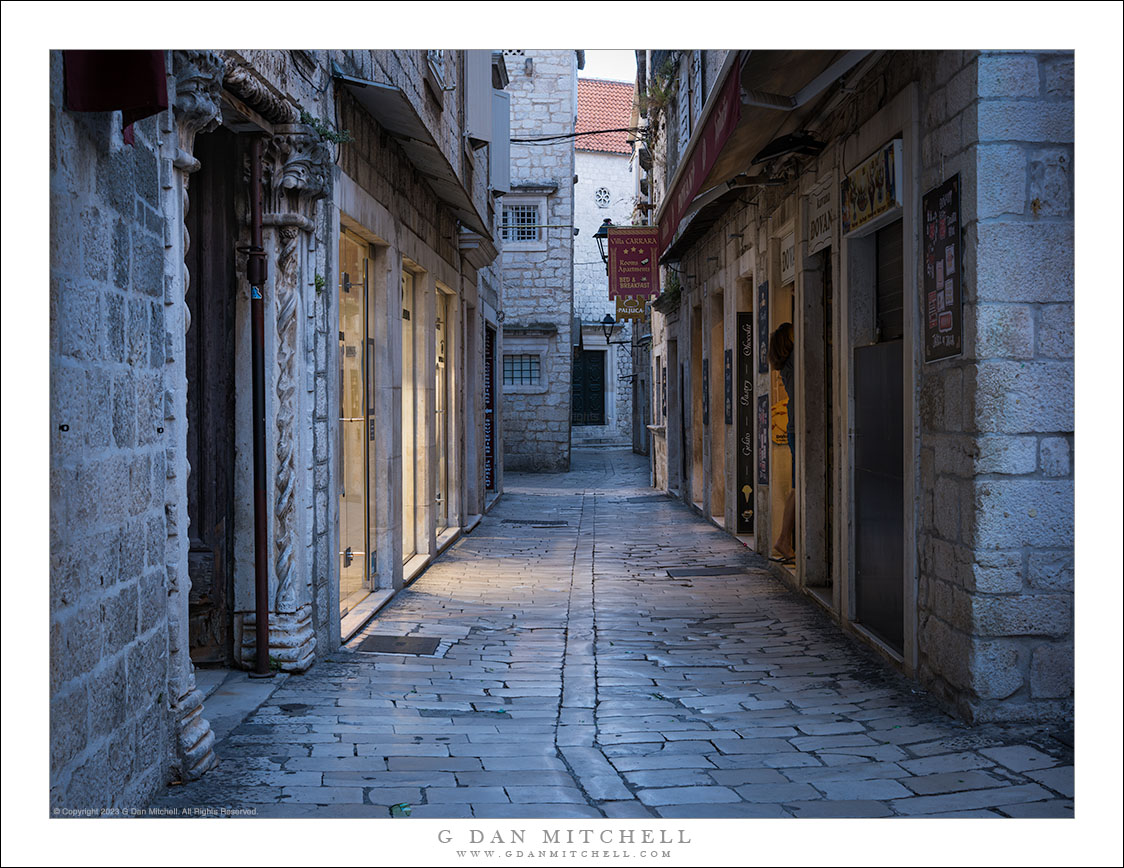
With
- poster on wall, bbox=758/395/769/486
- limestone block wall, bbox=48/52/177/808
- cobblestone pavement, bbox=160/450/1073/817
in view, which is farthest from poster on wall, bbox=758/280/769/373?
limestone block wall, bbox=48/52/177/808

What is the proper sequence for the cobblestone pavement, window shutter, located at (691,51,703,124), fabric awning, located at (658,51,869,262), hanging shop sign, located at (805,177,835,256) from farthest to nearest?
window shutter, located at (691,51,703,124) → hanging shop sign, located at (805,177,835,256) → fabric awning, located at (658,51,869,262) → the cobblestone pavement

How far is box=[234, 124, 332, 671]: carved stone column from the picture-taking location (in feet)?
19.2

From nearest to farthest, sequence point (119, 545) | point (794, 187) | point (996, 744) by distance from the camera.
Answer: point (119, 545)
point (996, 744)
point (794, 187)

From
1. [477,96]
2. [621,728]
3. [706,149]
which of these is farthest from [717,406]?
[621,728]

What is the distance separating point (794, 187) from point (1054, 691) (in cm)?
486

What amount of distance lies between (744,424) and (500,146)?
18.2 feet

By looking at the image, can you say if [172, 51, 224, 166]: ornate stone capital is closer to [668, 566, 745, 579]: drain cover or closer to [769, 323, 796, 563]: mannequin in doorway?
[769, 323, 796, 563]: mannequin in doorway

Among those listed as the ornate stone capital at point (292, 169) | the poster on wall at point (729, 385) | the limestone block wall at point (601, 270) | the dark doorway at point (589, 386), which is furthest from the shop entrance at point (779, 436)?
the dark doorway at point (589, 386)

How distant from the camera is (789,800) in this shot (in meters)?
3.92

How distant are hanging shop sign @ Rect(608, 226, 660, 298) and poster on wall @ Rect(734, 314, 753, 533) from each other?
516 cm

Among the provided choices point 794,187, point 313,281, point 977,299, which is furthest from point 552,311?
point 977,299

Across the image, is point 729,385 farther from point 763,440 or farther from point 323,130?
point 323,130

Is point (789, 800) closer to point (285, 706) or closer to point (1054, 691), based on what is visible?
point (1054, 691)

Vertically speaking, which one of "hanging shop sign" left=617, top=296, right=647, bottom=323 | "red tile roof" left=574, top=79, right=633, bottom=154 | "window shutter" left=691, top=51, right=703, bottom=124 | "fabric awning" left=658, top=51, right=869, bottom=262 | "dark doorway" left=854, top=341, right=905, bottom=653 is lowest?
"dark doorway" left=854, top=341, right=905, bottom=653
